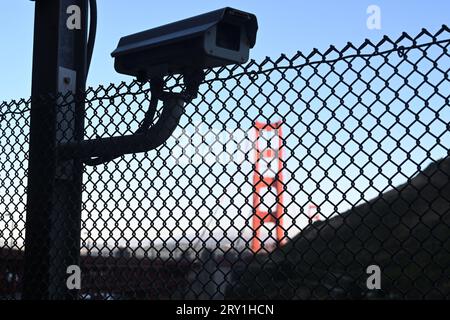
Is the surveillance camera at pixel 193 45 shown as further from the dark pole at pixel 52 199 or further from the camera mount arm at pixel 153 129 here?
the dark pole at pixel 52 199

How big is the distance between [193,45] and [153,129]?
0.52 meters

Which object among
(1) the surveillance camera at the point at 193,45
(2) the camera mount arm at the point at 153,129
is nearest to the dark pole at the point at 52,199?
(2) the camera mount arm at the point at 153,129

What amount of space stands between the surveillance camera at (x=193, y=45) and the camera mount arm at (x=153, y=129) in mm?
124

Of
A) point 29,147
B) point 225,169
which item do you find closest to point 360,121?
point 225,169

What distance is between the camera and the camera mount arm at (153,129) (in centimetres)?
357

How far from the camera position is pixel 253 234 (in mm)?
3211

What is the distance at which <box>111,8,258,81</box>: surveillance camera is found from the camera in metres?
3.63

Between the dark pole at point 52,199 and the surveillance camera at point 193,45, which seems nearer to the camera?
the surveillance camera at point 193,45

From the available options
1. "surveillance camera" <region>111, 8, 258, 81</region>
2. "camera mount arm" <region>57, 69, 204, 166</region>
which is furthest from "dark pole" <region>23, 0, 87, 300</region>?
"surveillance camera" <region>111, 8, 258, 81</region>

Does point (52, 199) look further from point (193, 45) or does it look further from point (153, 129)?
point (193, 45)

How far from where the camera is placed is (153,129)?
3.72m

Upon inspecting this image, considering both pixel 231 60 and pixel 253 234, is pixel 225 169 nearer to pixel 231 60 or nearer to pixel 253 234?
pixel 253 234

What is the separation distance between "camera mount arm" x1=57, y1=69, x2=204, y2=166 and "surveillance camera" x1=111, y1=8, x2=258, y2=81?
0.41ft
